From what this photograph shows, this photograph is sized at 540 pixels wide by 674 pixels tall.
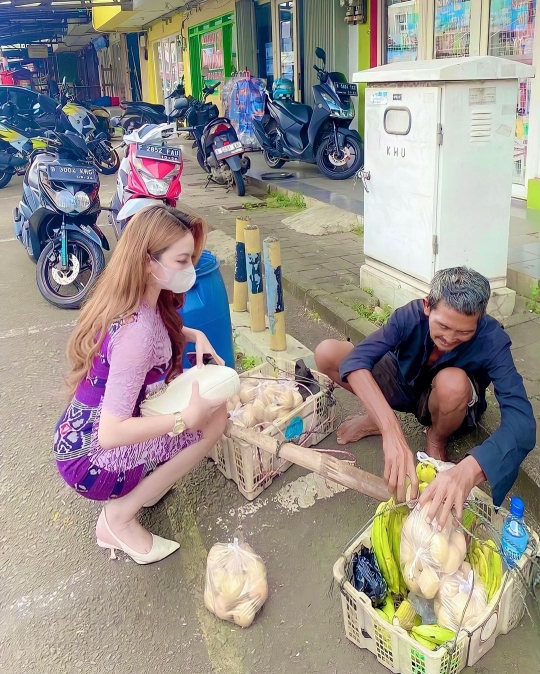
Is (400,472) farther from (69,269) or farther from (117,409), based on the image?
(69,269)

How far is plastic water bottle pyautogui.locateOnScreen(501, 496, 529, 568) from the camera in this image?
192 centimetres

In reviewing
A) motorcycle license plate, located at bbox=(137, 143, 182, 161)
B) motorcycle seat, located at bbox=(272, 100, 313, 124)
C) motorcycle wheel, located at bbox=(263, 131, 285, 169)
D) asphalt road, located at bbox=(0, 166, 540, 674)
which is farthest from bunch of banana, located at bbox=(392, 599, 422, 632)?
motorcycle wheel, located at bbox=(263, 131, 285, 169)

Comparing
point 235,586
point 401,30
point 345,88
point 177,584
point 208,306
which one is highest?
point 401,30

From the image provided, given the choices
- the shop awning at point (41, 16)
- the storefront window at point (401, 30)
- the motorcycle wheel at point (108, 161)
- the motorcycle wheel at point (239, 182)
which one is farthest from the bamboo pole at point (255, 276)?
the shop awning at point (41, 16)

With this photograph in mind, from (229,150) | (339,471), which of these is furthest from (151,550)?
(229,150)

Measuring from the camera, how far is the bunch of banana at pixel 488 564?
1.92 m

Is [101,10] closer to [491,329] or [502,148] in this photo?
[502,148]

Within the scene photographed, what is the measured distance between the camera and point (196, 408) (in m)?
2.12

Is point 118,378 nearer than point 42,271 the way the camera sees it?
Yes

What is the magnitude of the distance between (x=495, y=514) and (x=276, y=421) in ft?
3.23

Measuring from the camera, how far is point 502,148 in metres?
3.63

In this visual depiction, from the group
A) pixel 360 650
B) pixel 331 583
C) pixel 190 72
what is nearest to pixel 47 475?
pixel 331 583

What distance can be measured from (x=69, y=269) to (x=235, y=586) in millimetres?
3533

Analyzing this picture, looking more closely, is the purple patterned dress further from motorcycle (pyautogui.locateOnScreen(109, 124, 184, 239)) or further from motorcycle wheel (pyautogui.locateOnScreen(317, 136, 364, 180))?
motorcycle wheel (pyautogui.locateOnScreen(317, 136, 364, 180))
